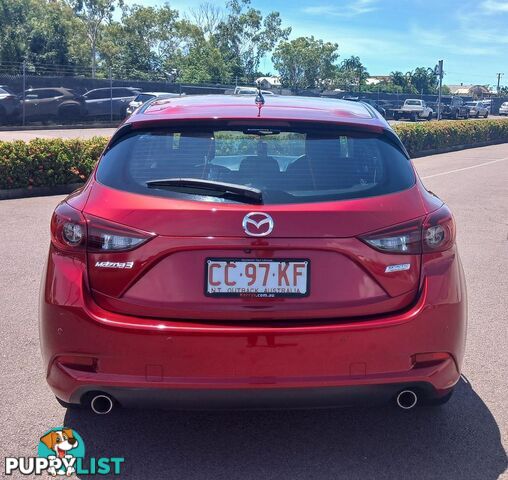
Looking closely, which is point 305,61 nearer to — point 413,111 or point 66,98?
point 413,111

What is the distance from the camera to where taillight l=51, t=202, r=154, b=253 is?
2.90 m

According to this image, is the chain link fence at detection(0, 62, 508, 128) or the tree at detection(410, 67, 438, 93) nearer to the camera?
the chain link fence at detection(0, 62, 508, 128)

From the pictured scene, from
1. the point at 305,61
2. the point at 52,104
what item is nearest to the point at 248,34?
the point at 305,61

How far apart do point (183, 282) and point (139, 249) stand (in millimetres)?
233

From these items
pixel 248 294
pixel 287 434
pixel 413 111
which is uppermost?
pixel 248 294

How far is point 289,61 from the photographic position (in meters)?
71.8

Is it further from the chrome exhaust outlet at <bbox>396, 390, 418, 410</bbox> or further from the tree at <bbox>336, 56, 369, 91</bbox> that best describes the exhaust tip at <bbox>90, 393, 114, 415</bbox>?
the tree at <bbox>336, 56, 369, 91</bbox>

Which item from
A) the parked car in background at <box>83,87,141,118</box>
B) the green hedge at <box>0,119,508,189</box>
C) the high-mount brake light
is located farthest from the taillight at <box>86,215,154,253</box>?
the parked car in background at <box>83,87,141,118</box>

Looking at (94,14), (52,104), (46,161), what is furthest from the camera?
(94,14)

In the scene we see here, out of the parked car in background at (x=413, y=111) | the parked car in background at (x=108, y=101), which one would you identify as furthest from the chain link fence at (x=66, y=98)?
the parked car in background at (x=413, y=111)

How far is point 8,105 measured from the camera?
27234 millimetres

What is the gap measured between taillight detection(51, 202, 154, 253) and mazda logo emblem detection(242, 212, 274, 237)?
0.40 meters

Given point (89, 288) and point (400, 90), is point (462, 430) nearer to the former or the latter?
point (89, 288)

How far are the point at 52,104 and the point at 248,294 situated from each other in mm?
28246
